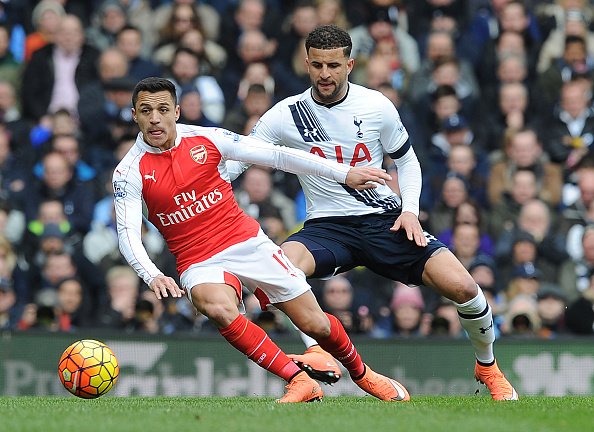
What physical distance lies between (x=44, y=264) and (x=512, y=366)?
185 inches

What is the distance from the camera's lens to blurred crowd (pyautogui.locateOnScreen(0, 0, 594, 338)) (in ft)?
33.4

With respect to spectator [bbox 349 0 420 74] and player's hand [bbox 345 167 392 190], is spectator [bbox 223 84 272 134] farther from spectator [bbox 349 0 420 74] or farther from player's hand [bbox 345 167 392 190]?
player's hand [bbox 345 167 392 190]

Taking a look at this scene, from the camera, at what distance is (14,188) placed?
11328 millimetres

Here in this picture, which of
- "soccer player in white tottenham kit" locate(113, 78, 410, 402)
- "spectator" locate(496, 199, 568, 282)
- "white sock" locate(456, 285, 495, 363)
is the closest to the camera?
"soccer player in white tottenham kit" locate(113, 78, 410, 402)

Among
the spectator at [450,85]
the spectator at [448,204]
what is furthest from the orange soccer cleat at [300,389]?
the spectator at [450,85]

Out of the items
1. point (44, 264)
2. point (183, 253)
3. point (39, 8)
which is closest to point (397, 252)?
point (183, 253)

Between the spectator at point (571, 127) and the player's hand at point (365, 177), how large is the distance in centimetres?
569

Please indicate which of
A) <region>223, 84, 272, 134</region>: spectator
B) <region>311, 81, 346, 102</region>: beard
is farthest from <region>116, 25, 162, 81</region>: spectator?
<region>311, 81, 346, 102</region>: beard

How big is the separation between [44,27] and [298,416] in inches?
317

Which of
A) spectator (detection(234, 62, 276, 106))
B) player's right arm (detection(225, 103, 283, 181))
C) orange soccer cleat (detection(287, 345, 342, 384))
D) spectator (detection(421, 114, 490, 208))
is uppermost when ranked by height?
spectator (detection(234, 62, 276, 106))

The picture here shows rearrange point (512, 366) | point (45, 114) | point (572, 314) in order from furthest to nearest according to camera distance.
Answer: point (45, 114)
point (572, 314)
point (512, 366)

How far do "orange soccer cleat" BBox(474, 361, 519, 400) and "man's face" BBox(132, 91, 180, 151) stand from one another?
108 inches

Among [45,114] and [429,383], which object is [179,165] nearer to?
[429,383]

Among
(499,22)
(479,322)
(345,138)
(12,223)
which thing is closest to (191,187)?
(345,138)
